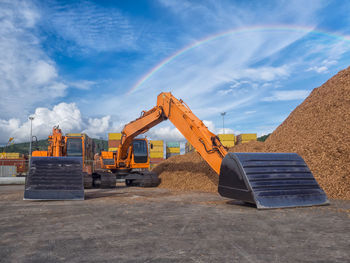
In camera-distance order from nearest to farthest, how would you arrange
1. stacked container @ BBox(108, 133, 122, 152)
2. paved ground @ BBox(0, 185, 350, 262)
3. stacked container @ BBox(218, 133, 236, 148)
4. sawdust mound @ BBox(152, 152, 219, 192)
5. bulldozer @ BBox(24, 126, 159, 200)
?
paved ground @ BBox(0, 185, 350, 262) < bulldozer @ BBox(24, 126, 159, 200) < sawdust mound @ BBox(152, 152, 219, 192) < stacked container @ BBox(218, 133, 236, 148) < stacked container @ BBox(108, 133, 122, 152)

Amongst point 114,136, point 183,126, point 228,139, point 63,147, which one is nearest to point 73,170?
point 183,126

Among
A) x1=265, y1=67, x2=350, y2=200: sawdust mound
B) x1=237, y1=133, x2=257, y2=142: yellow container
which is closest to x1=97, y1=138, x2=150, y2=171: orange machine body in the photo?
x1=265, y1=67, x2=350, y2=200: sawdust mound

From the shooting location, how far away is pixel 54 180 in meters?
9.75

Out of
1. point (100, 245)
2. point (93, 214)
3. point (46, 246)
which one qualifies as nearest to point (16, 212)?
point (93, 214)

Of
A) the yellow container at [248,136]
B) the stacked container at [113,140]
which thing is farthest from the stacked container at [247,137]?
the stacked container at [113,140]

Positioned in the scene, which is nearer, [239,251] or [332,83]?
[239,251]

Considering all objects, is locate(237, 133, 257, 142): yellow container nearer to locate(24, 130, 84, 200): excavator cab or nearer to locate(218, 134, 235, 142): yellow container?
locate(218, 134, 235, 142): yellow container

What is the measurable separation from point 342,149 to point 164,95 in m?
7.48

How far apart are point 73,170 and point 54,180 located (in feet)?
2.46

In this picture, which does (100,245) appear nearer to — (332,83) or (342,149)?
(342,149)

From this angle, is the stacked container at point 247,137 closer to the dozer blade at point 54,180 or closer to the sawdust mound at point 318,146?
the sawdust mound at point 318,146

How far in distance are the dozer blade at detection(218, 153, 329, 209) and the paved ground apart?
39 centimetres

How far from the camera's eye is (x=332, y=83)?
54.0ft

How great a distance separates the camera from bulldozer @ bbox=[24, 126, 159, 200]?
953 centimetres
